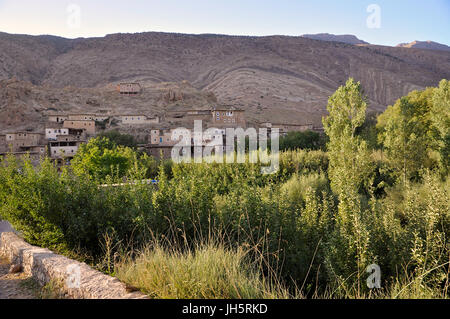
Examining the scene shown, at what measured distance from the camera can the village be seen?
36438 mm

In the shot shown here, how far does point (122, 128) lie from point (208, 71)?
68.5 m

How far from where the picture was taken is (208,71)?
108m

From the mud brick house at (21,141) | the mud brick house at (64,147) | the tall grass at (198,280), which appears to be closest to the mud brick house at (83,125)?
the mud brick house at (64,147)

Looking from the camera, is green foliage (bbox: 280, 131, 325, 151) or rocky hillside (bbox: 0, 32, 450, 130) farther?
rocky hillside (bbox: 0, 32, 450, 130)

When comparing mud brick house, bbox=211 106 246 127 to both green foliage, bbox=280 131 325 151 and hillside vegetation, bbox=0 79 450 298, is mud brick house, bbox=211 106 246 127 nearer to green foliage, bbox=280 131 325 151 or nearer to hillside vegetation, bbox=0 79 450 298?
green foliage, bbox=280 131 325 151

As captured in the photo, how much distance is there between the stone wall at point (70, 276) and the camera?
3.42m

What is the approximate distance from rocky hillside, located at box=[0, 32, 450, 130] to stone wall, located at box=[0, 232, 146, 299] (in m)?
49.0

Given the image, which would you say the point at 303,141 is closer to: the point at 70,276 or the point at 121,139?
the point at 121,139

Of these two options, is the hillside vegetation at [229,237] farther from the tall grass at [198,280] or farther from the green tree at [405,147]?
the green tree at [405,147]

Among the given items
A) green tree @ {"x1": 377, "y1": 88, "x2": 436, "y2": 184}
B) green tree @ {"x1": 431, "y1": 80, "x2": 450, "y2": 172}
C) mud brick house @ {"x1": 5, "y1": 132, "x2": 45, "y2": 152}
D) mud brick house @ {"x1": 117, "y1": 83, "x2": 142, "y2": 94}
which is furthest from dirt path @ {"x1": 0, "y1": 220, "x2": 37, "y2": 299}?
mud brick house @ {"x1": 117, "y1": 83, "x2": 142, "y2": 94}
